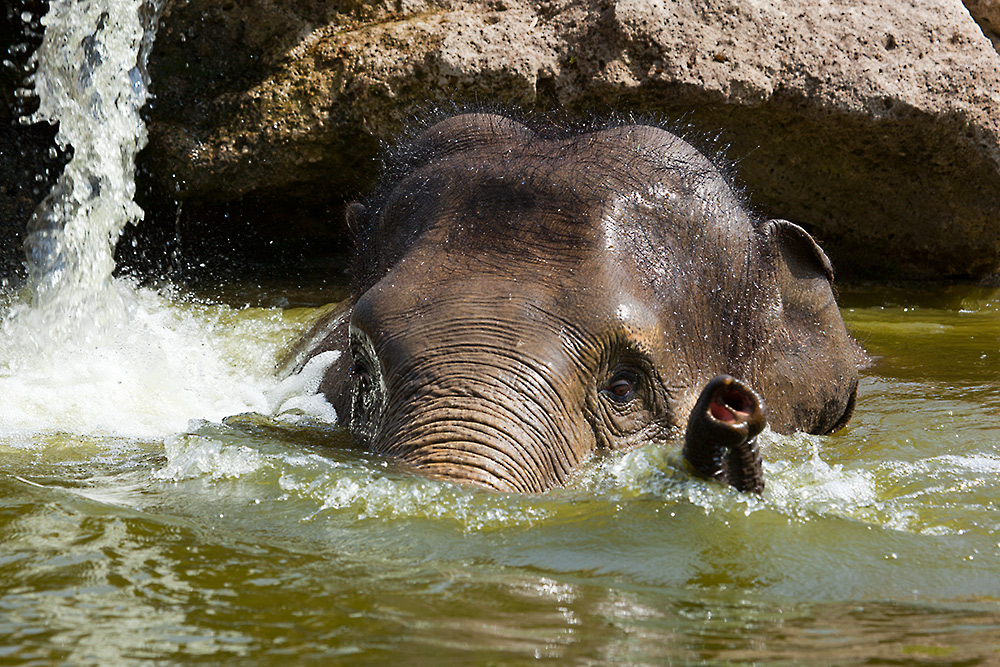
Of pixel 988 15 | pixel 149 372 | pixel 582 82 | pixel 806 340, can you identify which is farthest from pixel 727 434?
pixel 988 15

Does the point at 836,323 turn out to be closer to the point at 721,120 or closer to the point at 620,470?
the point at 620,470

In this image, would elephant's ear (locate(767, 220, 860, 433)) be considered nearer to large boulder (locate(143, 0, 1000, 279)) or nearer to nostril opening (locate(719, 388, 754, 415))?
nostril opening (locate(719, 388, 754, 415))

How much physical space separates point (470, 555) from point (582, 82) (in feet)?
17.4

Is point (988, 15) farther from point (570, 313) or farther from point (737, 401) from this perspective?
point (737, 401)

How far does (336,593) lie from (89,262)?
223 inches

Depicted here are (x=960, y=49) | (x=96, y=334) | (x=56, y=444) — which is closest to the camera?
(x=56, y=444)

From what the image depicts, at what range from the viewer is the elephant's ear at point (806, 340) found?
4.52 m

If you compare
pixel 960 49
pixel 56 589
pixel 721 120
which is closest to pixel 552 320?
pixel 56 589

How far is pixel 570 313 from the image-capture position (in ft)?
11.9

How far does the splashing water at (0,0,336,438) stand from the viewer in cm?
579

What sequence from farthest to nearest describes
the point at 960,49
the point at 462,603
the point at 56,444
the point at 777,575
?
1. the point at 960,49
2. the point at 56,444
3. the point at 777,575
4. the point at 462,603

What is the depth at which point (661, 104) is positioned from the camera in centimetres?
740

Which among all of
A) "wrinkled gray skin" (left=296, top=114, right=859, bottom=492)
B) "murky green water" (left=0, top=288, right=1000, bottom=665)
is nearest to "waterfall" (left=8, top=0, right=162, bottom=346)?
"murky green water" (left=0, top=288, right=1000, bottom=665)

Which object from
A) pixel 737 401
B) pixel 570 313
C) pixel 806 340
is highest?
pixel 806 340
